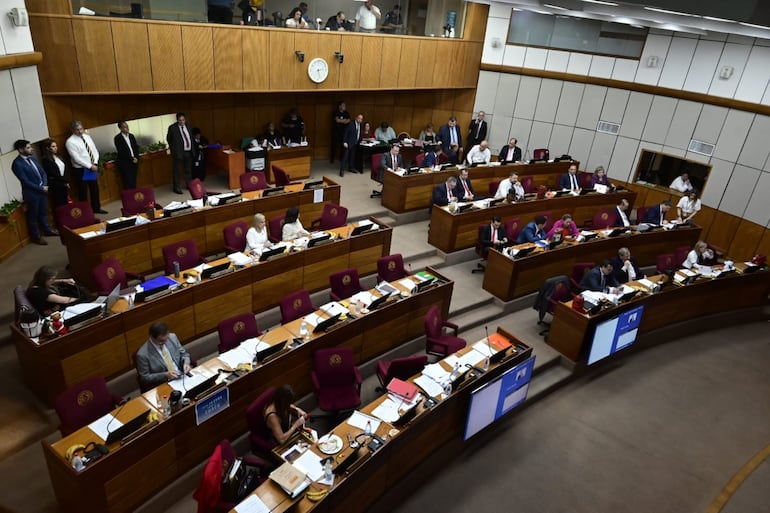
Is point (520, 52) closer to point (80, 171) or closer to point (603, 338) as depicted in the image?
point (603, 338)

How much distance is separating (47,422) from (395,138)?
10365mm

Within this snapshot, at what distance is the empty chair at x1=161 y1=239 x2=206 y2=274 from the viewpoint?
7090 millimetres

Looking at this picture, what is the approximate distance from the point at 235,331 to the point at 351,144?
7746mm

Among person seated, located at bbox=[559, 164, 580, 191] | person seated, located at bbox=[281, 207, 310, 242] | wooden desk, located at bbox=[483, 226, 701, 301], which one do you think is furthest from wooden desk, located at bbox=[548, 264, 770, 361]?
person seated, located at bbox=[281, 207, 310, 242]

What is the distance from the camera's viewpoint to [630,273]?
890cm

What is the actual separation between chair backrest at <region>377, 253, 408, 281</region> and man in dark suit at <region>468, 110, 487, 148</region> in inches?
290

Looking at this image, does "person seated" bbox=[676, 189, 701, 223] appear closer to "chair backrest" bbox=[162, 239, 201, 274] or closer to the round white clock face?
the round white clock face

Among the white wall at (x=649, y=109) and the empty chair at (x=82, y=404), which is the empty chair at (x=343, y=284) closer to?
the empty chair at (x=82, y=404)

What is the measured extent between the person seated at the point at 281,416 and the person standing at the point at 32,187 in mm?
5556

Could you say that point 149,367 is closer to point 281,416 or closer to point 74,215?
point 281,416

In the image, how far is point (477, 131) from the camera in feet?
46.2

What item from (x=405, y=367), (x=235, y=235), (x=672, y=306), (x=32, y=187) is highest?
(x=32, y=187)

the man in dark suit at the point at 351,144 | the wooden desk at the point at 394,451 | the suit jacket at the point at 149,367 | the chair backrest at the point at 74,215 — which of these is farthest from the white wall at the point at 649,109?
the suit jacket at the point at 149,367

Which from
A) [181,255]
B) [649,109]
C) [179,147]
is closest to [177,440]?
[181,255]
